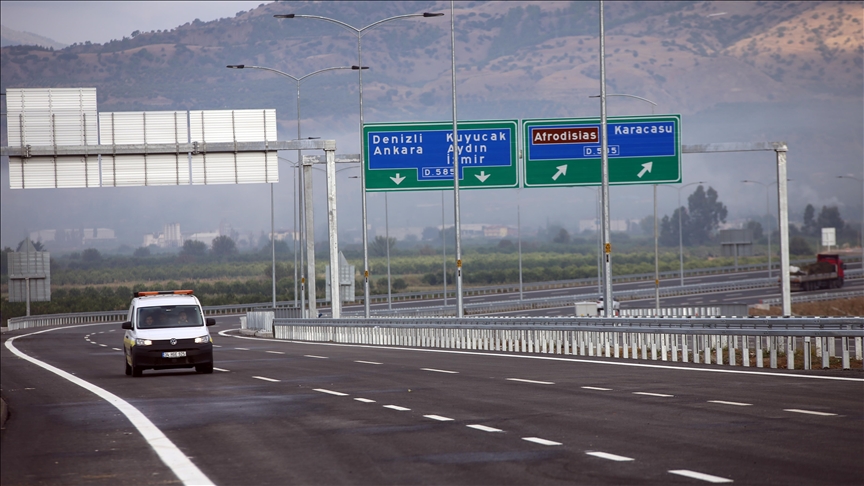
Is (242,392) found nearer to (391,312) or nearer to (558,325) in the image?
(558,325)

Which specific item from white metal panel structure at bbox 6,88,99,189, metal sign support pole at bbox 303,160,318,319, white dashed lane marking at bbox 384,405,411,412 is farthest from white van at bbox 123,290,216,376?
metal sign support pole at bbox 303,160,318,319

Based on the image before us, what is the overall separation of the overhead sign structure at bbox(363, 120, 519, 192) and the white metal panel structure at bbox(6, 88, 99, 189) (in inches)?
371

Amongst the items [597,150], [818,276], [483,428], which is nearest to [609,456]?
[483,428]

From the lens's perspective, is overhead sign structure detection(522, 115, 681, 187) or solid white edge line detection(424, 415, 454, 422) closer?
solid white edge line detection(424, 415, 454, 422)

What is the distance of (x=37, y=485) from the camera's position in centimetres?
985

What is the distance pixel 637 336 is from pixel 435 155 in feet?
44.4

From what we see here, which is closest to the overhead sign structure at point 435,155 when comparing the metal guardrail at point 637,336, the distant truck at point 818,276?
the metal guardrail at point 637,336

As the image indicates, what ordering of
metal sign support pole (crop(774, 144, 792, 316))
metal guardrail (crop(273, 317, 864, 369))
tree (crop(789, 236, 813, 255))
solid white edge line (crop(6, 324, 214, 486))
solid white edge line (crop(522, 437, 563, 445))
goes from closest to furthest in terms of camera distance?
solid white edge line (crop(6, 324, 214, 486)) < solid white edge line (crop(522, 437, 563, 445)) < metal guardrail (crop(273, 317, 864, 369)) < metal sign support pole (crop(774, 144, 792, 316)) < tree (crop(789, 236, 813, 255))

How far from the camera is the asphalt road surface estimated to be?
33.2ft

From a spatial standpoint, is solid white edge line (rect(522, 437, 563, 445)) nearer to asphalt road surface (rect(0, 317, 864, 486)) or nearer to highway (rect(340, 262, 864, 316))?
asphalt road surface (rect(0, 317, 864, 486))

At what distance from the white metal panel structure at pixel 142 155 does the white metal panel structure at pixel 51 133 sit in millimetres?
461

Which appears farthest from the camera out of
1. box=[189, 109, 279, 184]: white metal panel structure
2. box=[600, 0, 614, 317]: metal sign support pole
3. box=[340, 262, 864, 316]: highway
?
box=[340, 262, 864, 316]: highway

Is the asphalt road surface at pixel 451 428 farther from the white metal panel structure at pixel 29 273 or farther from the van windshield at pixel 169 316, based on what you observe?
the white metal panel structure at pixel 29 273

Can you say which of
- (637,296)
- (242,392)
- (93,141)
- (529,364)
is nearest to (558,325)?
(529,364)
